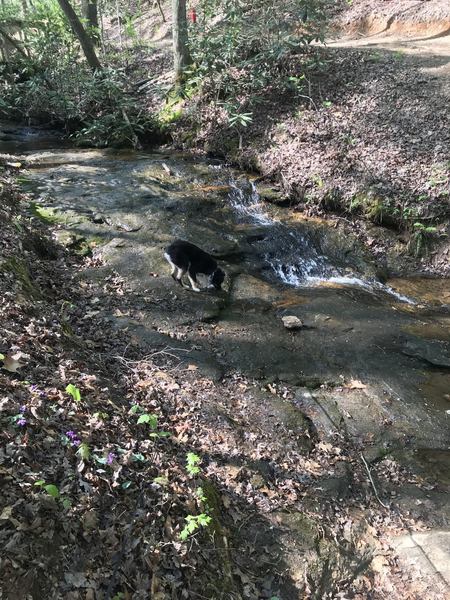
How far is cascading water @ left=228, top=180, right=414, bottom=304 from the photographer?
9367 millimetres

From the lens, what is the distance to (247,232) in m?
10.4

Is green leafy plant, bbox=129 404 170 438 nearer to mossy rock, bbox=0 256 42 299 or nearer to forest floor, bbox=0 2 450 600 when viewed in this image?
forest floor, bbox=0 2 450 600

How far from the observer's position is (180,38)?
1518 cm

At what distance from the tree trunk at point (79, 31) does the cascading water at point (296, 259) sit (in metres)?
10.8

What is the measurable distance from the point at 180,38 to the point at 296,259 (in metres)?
10.3

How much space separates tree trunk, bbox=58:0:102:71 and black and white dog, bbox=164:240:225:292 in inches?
509

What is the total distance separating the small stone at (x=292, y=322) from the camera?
7305 millimetres

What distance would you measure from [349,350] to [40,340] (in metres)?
4.57

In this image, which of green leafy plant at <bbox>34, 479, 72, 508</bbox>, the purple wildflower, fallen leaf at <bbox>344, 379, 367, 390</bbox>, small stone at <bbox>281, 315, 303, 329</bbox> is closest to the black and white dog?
small stone at <bbox>281, 315, 303, 329</bbox>

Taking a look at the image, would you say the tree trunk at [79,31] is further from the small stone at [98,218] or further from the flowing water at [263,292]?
the small stone at [98,218]

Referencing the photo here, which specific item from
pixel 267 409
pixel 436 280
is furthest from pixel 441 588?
pixel 436 280

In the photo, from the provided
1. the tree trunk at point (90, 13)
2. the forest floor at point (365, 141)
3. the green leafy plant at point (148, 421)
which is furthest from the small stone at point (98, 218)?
the tree trunk at point (90, 13)

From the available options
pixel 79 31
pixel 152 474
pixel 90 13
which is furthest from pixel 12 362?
pixel 90 13

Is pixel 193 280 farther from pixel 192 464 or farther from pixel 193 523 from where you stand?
pixel 193 523
